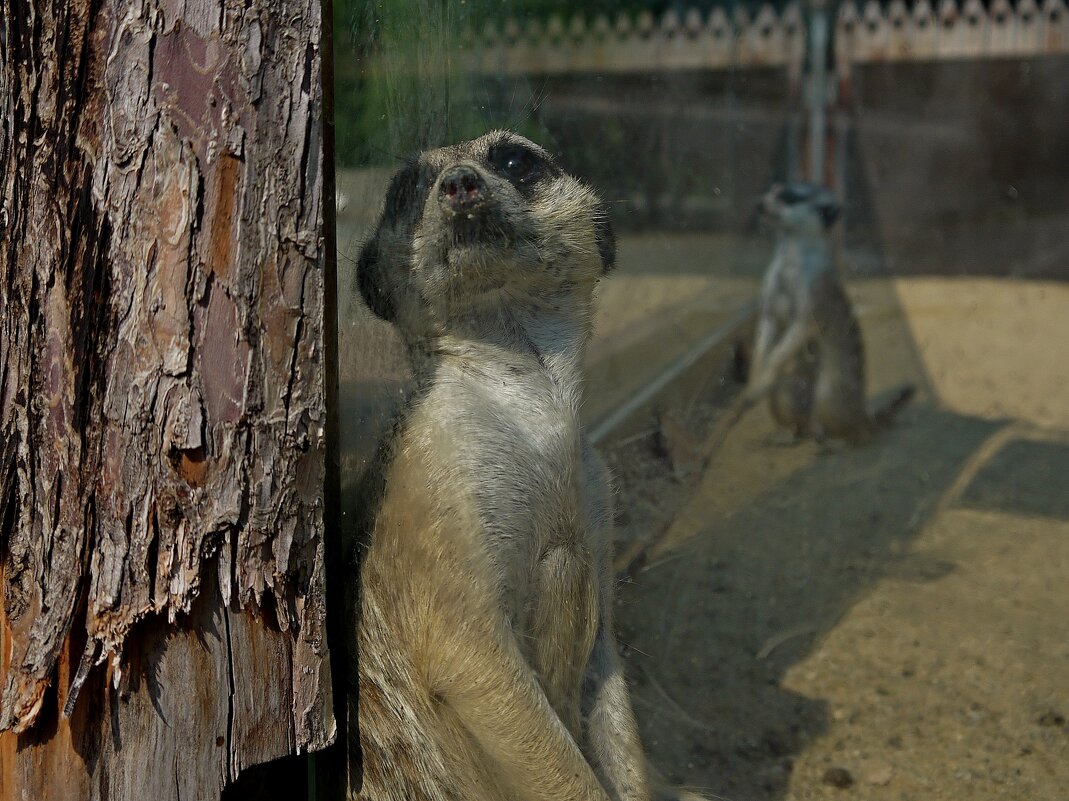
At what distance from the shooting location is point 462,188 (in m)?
2.48

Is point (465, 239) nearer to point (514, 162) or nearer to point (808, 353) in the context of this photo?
point (514, 162)

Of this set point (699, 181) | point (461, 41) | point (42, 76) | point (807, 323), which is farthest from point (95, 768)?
point (807, 323)

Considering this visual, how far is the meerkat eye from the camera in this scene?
8.95 feet

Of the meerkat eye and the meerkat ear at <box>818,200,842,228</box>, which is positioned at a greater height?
the meerkat eye

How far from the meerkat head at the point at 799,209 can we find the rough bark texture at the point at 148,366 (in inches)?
311

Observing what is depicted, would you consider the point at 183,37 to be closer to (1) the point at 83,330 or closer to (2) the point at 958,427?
(1) the point at 83,330

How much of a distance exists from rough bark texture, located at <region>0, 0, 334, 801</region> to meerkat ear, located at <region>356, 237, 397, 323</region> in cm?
47

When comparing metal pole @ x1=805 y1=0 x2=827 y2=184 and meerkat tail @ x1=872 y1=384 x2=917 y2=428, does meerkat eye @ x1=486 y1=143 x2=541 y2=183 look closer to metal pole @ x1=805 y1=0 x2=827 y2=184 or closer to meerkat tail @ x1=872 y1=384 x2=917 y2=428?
meerkat tail @ x1=872 y1=384 x2=917 y2=428

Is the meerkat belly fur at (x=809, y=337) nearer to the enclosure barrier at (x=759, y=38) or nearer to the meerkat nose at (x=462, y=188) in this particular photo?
the enclosure barrier at (x=759, y=38)

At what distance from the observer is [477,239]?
2559 millimetres

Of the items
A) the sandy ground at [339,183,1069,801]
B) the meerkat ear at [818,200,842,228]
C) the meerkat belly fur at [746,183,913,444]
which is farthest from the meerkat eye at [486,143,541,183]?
the meerkat ear at [818,200,842,228]

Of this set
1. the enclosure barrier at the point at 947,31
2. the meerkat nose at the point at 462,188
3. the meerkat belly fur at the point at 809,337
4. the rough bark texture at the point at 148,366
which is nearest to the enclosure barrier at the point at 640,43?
the enclosure barrier at the point at 947,31

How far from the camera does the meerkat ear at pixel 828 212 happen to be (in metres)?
9.48

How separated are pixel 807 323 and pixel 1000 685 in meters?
5.25
